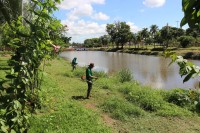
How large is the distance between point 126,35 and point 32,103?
10305 centimetres

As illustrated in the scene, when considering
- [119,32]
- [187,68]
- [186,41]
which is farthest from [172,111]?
[119,32]

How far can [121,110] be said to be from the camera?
392 inches

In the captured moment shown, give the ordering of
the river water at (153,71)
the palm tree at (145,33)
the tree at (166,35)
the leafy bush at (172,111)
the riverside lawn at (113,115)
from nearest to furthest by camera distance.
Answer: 1. the riverside lawn at (113,115)
2. the leafy bush at (172,111)
3. the river water at (153,71)
4. the tree at (166,35)
5. the palm tree at (145,33)

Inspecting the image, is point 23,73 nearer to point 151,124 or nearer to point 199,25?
point 199,25

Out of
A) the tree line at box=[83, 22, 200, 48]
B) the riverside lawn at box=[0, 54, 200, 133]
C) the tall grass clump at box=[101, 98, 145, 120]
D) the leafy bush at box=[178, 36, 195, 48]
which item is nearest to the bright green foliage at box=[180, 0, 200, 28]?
the riverside lawn at box=[0, 54, 200, 133]

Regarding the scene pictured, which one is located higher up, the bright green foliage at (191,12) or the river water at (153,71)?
the bright green foliage at (191,12)

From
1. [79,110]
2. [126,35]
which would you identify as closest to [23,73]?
[79,110]

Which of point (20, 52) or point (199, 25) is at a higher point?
point (199, 25)

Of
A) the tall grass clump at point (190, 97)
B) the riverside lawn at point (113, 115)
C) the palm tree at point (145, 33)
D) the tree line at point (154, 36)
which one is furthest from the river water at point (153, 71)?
the palm tree at point (145, 33)

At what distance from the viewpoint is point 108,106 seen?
34.3ft

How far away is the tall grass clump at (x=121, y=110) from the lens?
955 cm

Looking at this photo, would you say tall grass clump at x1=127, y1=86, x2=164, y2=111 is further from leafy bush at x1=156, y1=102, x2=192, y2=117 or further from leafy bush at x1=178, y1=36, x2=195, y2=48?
leafy bush at x1=178, y1=36, x2=195, y2=48

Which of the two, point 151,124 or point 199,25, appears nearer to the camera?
point 199,25

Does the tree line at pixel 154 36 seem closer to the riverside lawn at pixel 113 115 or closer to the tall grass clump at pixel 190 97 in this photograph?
the riverside lawn at pixel 113 115
